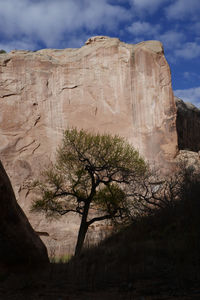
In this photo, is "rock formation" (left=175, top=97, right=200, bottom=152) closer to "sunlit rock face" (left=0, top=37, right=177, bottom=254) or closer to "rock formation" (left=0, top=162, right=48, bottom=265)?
"sunlit rock face" (left=0, top=37, right=177, bottom=254)

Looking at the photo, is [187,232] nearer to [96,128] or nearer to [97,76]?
[96,128]

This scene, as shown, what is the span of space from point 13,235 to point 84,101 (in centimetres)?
1580

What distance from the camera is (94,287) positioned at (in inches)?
178

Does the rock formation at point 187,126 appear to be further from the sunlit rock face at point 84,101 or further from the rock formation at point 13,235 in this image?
the rock formation at point 13,235

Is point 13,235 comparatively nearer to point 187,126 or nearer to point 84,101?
point 84,101

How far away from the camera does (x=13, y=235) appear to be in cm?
439

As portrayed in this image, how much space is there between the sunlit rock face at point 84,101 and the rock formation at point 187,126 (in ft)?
20.9

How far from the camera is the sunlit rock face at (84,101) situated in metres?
→ 18.6

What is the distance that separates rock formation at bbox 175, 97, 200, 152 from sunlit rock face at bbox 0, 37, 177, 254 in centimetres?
637

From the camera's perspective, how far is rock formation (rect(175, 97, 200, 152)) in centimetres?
2469

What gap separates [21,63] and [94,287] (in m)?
18.0

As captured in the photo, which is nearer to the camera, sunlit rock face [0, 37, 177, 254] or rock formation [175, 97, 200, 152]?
sunlit rock face [0, 37, 177, 254]

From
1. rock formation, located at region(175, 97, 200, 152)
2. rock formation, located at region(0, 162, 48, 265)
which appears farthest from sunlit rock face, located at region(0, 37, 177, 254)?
rock formation, located at region(0, 162, 48, 265)

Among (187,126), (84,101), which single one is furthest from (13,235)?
(187,126)
